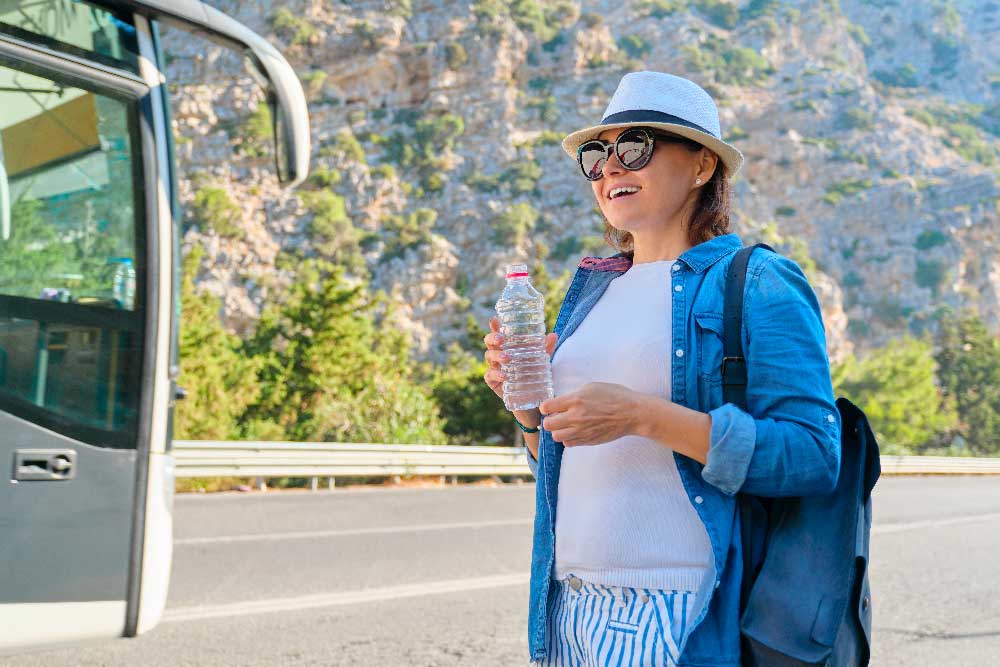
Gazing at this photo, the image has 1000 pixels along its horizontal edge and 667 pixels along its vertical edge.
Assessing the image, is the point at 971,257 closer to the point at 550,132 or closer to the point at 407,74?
the point at 550,132

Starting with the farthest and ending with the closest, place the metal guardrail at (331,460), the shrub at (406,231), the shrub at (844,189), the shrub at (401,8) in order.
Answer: the shrub at (401,8) → the shrub at (844,189) → the shrub at (406,231) → the metal guardrail at (331,460)

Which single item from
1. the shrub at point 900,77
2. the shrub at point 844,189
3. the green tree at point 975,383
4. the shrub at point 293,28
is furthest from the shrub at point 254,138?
the shrub at point 900,77

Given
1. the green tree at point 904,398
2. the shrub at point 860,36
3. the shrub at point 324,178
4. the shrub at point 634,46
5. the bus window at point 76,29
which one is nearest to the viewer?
the bus window at point 76,29

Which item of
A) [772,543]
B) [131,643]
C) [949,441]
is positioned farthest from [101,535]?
[949,441]

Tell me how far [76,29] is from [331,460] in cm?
1095

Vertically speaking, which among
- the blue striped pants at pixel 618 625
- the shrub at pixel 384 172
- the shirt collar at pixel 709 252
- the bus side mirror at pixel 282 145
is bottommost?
the blue striped pants at pixel 618 625

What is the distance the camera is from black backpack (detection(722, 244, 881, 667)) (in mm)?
1662

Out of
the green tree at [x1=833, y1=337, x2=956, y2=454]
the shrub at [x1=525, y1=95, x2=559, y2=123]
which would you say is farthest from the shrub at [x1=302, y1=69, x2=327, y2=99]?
the green tree at [x1=833, y1=337, x2=956, y2=454]

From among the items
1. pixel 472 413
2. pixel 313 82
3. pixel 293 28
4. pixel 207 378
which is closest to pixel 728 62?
pixel 313 82

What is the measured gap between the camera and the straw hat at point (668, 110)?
197 cm

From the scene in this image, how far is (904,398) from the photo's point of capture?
46.0m

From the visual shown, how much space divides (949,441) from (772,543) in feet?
166

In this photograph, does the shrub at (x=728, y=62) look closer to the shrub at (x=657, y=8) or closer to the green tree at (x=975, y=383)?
the shrub at (x=657, y=8)

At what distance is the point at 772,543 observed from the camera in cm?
174
